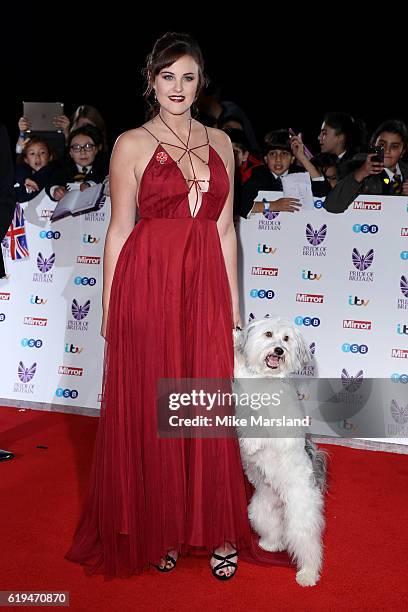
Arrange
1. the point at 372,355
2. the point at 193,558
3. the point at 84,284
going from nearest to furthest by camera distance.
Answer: the point at 193,558 < the point at 372,355 < the point at 84,284

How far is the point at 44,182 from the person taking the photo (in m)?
5.34

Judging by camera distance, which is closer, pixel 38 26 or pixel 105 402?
pixel 105 402

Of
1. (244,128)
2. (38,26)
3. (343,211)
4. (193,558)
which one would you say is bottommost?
(193,558)

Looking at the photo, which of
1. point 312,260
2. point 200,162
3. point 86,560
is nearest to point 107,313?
point 200,162

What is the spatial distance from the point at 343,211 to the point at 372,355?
0.88m

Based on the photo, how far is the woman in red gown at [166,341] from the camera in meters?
2.99

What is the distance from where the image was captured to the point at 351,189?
466 cm

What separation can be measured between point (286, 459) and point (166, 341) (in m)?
0.67

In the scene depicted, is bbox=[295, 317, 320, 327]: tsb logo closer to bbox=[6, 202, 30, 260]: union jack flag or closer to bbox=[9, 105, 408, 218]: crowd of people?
bbox=[9, 105, 408, 218]: crowd of people

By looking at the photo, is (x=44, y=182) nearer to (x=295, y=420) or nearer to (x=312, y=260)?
(x=312, y=260)

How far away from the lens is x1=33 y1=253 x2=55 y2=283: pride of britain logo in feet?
17.2

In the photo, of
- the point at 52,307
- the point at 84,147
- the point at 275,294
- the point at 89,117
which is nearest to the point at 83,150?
the point at 84,147

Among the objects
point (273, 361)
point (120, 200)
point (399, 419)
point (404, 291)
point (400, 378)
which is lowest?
point (399, 419)

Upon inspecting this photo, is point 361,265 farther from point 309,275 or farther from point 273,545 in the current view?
point 273,545
